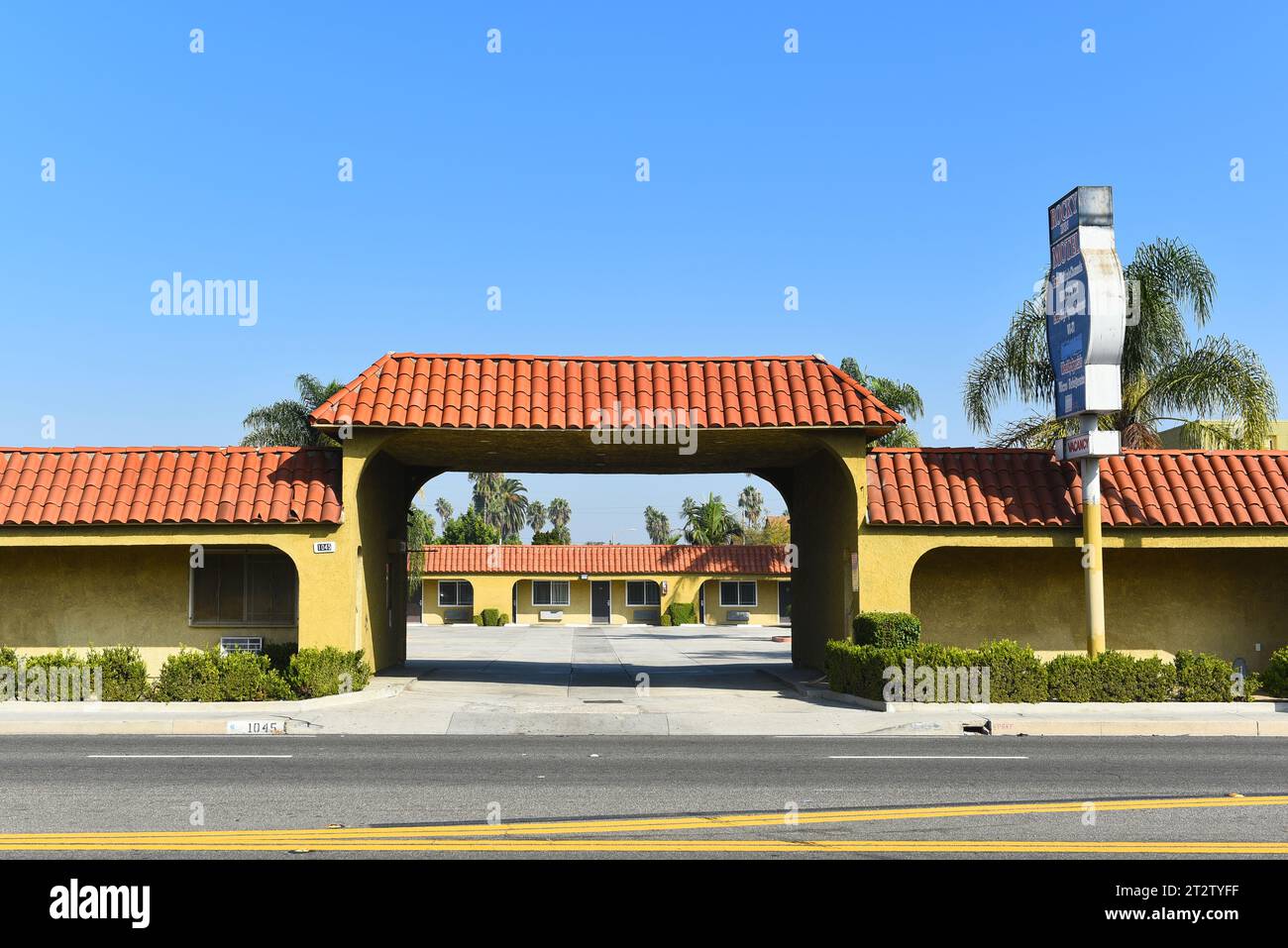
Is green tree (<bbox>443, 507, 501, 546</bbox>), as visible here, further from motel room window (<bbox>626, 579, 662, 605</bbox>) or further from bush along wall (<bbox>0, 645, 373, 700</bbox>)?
bush along wall (<bbox>0, 645, 373, 700</bbox>)

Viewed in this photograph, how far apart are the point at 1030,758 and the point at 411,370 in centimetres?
1324

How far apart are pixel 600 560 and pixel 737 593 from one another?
8.07 m

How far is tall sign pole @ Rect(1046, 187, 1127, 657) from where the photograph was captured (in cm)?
1998

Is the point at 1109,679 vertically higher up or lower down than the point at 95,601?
lower down

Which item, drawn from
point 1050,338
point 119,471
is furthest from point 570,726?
point 1050,338

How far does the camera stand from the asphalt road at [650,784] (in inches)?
364

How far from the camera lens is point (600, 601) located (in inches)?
2457

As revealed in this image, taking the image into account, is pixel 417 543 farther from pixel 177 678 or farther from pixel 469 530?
pixel 177 678

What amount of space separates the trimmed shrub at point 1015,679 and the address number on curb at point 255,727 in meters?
10.9

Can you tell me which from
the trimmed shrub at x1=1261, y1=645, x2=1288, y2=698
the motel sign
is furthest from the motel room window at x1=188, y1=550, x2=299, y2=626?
the trimmed shrub at x1=1261, y1=645, x2=1288, y2=698

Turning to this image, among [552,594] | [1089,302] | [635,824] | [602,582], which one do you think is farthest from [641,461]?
[552,594]

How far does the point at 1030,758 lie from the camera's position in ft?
45.2

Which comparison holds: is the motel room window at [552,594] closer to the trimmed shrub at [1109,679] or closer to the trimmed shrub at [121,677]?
the trimmed shrub at [121,677]

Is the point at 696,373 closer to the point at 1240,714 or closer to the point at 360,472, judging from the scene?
the point at 360,472
